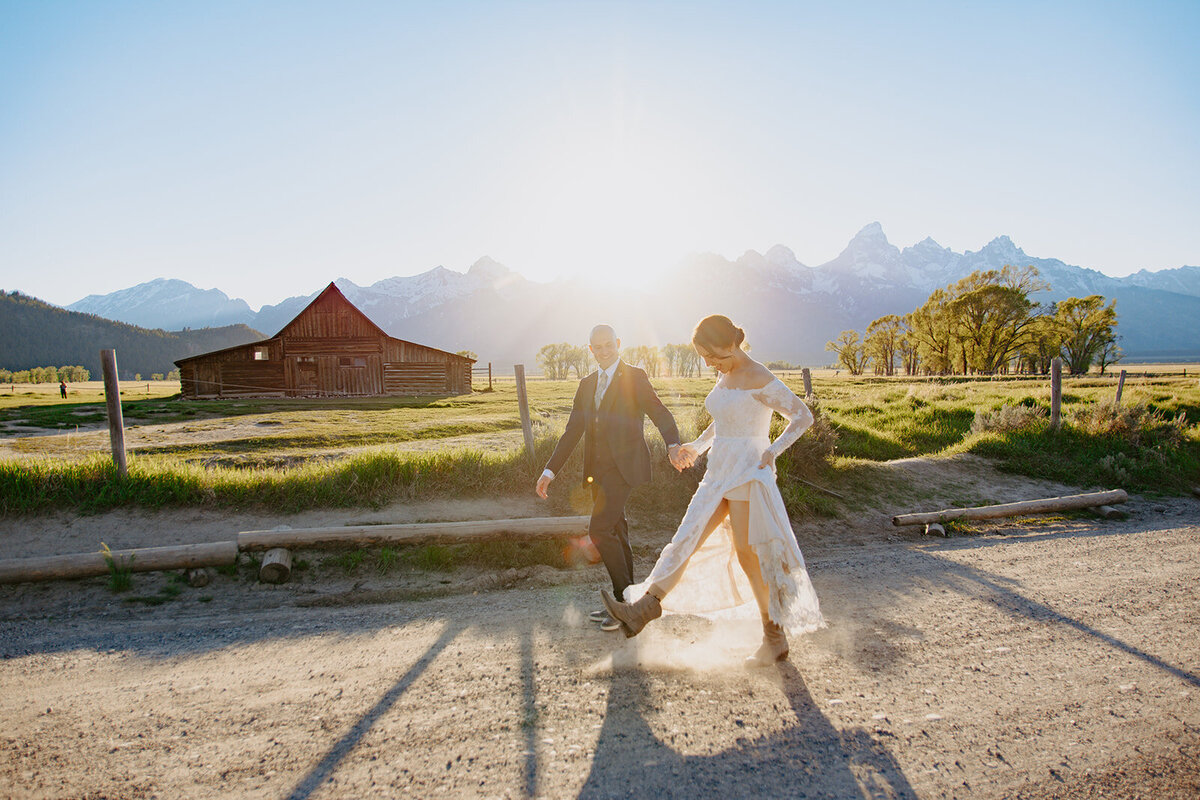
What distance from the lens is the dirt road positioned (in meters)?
2.59

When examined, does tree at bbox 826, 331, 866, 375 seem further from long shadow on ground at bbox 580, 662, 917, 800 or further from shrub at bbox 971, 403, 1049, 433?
long shadow on ground at bbox 580, 662, 917, 800

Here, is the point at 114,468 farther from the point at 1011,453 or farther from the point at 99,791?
the point at 1011,453

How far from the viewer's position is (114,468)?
23.9 ft

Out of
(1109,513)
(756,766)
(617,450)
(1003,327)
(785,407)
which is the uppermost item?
(1003,327)

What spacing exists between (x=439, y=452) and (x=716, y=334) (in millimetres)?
6175

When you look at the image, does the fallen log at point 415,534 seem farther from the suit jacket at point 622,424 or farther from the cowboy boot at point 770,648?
the cowboy boot at point 770,648

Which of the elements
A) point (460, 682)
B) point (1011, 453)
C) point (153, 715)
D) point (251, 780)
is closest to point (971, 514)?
point (1011, 453)

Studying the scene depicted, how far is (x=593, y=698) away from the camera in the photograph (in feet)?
10.7

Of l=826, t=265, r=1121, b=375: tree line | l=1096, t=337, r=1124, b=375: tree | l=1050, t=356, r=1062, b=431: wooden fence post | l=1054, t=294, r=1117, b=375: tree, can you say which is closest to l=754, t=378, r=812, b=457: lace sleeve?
l=1050, t=356, r=1062, b=431: wooden fence post

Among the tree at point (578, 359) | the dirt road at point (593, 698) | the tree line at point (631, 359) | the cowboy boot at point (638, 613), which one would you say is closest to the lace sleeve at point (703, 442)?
A: the cowboy boot at point (638, 613)

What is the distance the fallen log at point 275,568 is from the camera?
5566mm

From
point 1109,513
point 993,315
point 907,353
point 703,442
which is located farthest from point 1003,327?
point 703,442

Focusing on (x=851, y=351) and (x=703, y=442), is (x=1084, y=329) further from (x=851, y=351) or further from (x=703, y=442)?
(x=703, y=442)

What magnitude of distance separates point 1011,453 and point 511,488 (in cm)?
1041
